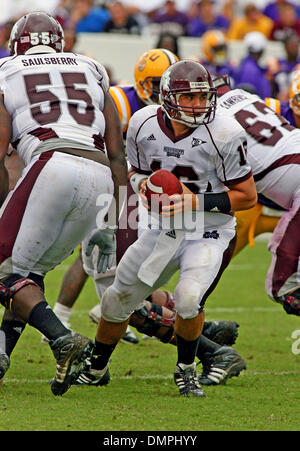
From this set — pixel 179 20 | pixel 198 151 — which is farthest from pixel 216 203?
pixel 179 20

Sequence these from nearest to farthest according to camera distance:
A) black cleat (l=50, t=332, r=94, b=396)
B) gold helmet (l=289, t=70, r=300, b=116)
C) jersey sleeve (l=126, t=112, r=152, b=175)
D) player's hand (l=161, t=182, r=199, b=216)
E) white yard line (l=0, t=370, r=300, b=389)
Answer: black cleat (l=50, t=332, r=94, b=396), player's hand (l=161, t=182, r=199, b=216), jersey sleeve (l=126, t=112, r=152, b=175), white yard line (l=0, t=370, r=300, b=389), gold helmet (l=289, t=70, r=300, b=116)

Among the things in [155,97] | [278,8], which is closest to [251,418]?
[155,97]

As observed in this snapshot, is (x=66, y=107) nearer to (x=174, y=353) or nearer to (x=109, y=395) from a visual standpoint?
(x=109, y=395)

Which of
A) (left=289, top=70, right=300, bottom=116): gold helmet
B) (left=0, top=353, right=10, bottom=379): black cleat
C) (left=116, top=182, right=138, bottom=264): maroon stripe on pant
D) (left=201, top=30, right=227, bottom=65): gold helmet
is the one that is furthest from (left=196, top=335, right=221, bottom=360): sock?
(left=201, top=30, right=227, bottom=65): gold helmet

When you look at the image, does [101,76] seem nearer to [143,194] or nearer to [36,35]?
[36,35]

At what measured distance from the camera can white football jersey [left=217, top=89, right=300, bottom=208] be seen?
5152mm

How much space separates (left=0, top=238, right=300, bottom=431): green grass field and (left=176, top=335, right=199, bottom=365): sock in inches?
7.4

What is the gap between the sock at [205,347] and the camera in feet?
15.6

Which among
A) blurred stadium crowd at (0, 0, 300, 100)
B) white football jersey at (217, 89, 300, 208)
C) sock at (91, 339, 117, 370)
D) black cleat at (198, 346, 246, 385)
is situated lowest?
blurred stadium crowd at (0, 0, 300, 100)

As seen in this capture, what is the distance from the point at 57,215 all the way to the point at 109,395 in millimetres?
953

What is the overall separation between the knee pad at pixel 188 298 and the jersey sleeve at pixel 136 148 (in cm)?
69

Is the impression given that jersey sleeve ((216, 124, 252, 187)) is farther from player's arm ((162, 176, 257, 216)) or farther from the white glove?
the white glove

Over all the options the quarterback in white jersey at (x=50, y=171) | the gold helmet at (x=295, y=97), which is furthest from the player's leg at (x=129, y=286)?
the gold helmet at (x=295, y=97)

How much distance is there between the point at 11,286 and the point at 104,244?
53 centimetres
